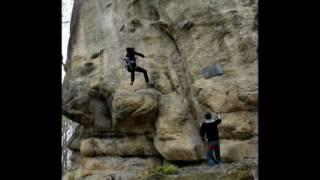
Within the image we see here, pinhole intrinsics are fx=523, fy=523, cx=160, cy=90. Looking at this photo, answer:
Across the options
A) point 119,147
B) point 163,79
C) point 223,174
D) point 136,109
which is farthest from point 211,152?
point 119,147

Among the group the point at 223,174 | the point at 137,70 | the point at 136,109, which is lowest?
the point at 223,174

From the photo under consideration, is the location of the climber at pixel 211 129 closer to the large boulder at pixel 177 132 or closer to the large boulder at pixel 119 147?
the large boulder at pixel 177 132

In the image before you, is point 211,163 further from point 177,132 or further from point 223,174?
point 177,132

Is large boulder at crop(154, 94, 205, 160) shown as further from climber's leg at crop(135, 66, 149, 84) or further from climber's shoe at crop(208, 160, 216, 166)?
climber's shoe at crop(208, 160, 216, 166)

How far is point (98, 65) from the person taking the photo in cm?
1848

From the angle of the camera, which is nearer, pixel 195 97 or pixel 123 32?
pixel 195 97

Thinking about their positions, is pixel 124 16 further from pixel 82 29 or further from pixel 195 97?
pixel 195 97

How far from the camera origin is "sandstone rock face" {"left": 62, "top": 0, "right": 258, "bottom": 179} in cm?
1494

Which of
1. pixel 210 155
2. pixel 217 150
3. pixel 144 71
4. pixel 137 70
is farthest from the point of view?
pixel 144 71

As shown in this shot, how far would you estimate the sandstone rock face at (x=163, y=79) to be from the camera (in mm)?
14938

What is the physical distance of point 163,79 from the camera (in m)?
16.8
